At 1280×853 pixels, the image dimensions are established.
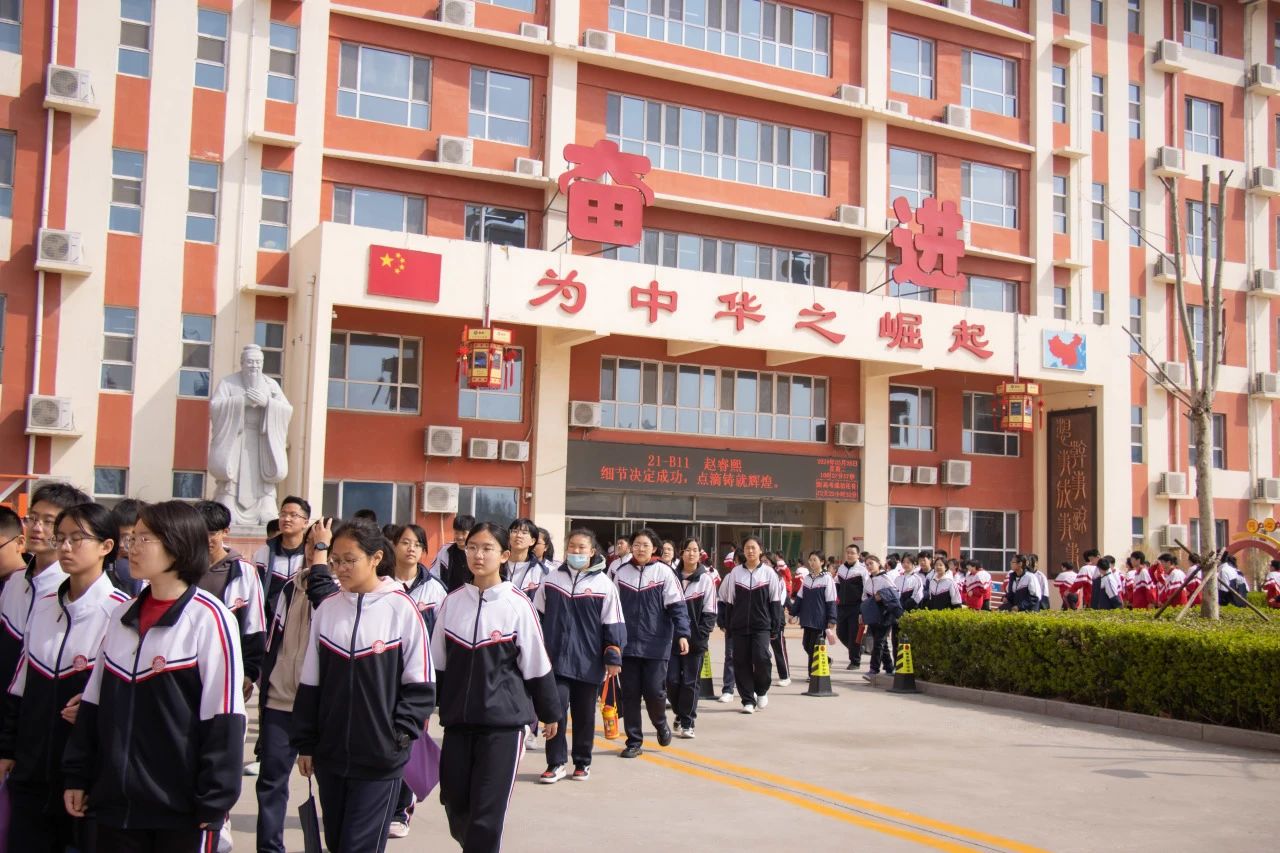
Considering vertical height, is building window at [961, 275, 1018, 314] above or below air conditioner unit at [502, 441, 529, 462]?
above

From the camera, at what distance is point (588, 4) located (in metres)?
24.2

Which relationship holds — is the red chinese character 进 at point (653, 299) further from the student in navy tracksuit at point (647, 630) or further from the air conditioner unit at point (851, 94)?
the student in navy tracksuit at point (647, 630)

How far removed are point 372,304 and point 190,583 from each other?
16.9 m

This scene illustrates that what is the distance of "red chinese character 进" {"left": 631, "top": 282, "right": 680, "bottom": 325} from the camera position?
2244 cm

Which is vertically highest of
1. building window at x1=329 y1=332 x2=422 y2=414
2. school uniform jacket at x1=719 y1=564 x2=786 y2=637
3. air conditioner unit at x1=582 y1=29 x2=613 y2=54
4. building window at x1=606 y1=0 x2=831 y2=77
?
building window at x1=606 y1=0 x2=831 y2=77

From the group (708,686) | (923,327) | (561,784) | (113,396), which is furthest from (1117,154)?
(561,784)

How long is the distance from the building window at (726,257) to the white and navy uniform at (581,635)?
1551 cm

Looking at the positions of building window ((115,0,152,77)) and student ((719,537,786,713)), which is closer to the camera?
student ((719,537,786,713))

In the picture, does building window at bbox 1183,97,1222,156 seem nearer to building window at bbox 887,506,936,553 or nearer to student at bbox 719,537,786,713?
building window at bbox 887,506,936,553

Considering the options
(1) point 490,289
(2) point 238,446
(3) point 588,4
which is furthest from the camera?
(3) point 588,4

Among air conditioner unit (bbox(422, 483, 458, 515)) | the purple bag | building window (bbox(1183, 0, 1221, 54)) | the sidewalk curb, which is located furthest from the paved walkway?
building window (bbox(1183, 0, 1221, 54))

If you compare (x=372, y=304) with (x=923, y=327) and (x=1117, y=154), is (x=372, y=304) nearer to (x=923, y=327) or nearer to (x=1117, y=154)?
(x=923, y=327)

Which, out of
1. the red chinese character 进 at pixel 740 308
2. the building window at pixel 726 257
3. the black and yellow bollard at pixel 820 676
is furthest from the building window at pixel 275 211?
the black and yellow bollard at pixel 820 676

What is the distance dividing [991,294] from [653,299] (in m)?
9.80
